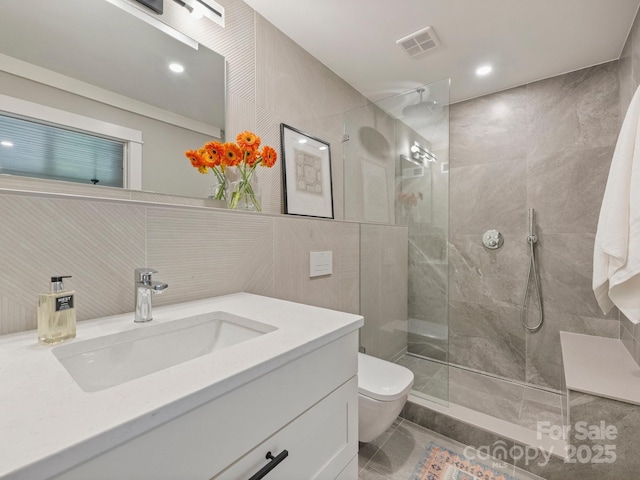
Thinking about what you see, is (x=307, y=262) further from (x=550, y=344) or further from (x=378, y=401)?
(x=550, y=344)

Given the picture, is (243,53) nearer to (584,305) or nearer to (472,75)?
(472,75)

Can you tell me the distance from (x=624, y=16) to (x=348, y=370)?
2233mm

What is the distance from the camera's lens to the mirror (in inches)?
32.9

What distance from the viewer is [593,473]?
1.20m

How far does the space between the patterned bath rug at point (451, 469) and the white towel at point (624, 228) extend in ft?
3.07

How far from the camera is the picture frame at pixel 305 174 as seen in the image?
1.58 m

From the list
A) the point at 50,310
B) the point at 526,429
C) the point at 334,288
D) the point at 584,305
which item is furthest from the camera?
the point at 584,305

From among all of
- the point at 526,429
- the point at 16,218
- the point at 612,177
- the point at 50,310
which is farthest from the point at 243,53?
the point at 526,429

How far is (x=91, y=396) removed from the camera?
0.42 metres

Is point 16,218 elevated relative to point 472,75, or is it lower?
lower

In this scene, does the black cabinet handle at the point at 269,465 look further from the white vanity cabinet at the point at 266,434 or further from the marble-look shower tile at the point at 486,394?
the marble-look shower tile at the point at 486,394

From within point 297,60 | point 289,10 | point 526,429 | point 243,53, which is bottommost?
point 526,429

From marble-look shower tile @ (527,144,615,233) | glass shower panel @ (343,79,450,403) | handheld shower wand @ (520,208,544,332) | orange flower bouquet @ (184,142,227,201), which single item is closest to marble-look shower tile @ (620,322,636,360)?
handheld shower wand @ (520,208,544,332)

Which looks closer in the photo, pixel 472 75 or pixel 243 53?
pixel 243 53
